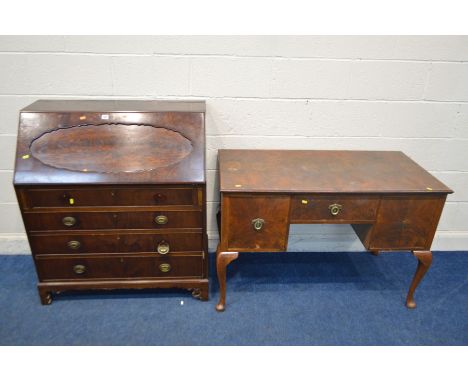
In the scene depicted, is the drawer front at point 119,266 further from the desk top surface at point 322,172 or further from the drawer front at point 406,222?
the drawer front at point 406,222

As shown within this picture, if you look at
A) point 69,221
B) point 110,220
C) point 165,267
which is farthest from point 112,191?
point 165,267

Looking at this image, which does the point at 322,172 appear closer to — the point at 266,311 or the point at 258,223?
the point at 258,223

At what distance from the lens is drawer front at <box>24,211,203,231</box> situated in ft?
5.58

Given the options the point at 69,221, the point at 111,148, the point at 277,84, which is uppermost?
the point at 277,84

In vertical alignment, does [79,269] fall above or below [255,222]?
below

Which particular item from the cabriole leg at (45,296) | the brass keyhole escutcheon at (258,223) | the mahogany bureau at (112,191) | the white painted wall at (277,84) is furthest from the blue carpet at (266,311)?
the white painted wall at (277,84)

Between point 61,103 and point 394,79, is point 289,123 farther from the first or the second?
point 61,103

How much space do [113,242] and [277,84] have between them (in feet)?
4.05

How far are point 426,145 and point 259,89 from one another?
43.3 inches

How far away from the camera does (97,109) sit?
179cm

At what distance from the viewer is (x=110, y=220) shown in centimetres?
173

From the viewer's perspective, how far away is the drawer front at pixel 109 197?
1.63 metres

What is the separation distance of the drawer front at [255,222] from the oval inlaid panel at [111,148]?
36cm

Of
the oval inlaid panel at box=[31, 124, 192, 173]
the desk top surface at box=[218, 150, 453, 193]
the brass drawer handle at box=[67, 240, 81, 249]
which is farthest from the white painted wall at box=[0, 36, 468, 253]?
the brass drawer handle at box=[67, 240, 81, 249]
